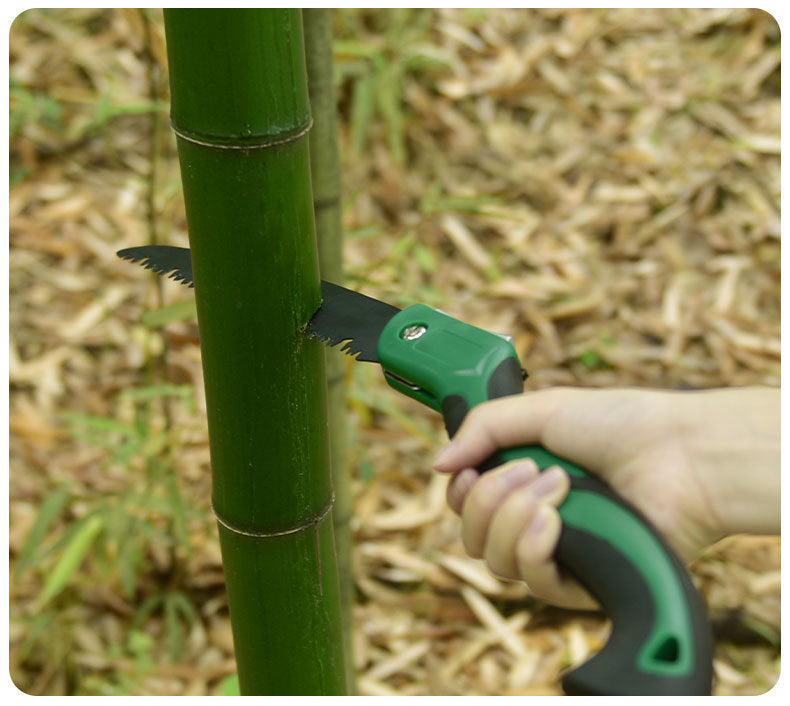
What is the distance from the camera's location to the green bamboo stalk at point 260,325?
0.64m

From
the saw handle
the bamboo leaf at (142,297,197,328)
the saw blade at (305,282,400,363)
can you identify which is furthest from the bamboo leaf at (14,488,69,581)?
the saw handle

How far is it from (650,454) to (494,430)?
14 cm

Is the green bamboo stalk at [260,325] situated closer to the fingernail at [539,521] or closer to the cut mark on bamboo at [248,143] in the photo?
the cut mark on bamboo at [248,143]

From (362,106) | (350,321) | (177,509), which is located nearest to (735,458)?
(350,321)

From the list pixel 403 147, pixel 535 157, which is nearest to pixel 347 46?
pixel 403 147

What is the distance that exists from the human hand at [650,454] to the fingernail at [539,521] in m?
0.04

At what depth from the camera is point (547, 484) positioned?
0.63m

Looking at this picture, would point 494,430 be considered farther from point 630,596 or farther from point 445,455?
point 630,596

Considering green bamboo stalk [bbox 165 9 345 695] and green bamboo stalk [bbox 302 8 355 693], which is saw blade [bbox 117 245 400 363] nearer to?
green bamboo stalk [bbox 165 9 345 695]

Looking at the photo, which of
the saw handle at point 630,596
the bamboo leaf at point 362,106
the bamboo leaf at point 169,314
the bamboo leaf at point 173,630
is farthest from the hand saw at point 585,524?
the bamboo leaf at point 362,106

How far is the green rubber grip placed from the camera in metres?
0.55

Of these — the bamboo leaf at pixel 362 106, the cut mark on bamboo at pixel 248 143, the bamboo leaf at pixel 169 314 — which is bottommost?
the bamboo leaf at pixel 169 314

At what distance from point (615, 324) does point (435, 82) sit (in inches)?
27.2

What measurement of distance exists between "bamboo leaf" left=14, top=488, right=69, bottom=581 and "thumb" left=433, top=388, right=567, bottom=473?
88 centimetres
